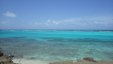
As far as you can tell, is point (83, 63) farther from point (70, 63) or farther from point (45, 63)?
point (45, 63)

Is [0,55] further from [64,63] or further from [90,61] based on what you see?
[90,61]

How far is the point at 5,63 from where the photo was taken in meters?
6.54

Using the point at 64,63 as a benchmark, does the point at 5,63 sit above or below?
above

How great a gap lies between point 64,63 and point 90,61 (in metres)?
1.57

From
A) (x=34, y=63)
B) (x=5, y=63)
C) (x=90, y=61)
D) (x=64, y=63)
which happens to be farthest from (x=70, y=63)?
(x=5, y=63)

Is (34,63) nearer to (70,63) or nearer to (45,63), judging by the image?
(45,63)

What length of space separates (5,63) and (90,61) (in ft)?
16.0

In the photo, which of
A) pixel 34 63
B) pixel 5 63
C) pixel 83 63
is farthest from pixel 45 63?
pixel 5 63

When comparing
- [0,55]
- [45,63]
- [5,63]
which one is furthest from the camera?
[45,63]

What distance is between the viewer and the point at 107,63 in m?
9.48

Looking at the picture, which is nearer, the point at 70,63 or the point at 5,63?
the point at 5,63

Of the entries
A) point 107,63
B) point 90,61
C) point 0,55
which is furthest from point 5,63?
point 107,63

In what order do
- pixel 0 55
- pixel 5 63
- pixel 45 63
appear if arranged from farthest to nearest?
pixel 45 63
pixel 0 55
pixel 5 63

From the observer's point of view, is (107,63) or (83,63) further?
(107,63)
